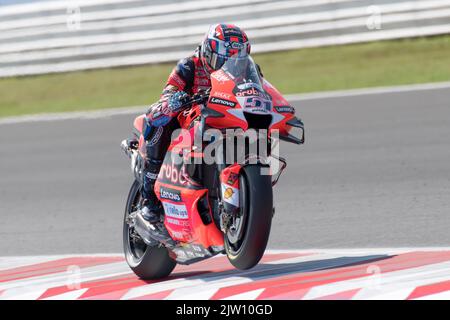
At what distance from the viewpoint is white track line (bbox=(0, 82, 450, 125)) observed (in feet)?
37.5

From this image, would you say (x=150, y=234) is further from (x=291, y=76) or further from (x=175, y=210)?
(x=291, y=76)

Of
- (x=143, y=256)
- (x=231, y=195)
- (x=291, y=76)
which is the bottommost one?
(x=143, y=256)

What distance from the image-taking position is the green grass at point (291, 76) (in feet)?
41.2

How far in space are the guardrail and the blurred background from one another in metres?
0.02

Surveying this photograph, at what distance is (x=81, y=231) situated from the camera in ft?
27.3

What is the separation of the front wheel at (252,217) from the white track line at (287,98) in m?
6.70

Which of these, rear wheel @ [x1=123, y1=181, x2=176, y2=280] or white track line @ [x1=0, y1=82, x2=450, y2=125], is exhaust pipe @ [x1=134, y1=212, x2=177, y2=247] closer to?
rear wheel @ [x1=123, y1=181, x2=176, y2=280]

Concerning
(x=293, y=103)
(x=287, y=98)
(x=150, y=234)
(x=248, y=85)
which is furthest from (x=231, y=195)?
(x=287, y=98)

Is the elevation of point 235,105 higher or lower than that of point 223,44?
lower

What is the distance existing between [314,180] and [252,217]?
403 centimetres

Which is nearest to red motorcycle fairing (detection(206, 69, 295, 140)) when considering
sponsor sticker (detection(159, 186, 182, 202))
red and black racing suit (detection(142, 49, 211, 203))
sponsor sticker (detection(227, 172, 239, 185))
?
sponsor sticker (detection(227, 172, 239, 185))

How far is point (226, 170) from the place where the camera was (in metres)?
5.05

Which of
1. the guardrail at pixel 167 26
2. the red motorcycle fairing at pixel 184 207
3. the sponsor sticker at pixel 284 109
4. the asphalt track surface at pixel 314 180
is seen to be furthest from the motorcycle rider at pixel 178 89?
the guardrail at pixel 167 26

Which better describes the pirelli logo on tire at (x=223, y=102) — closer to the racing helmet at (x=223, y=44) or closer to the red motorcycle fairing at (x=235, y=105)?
the red motorcycle fairing at (x=235, y=105)
